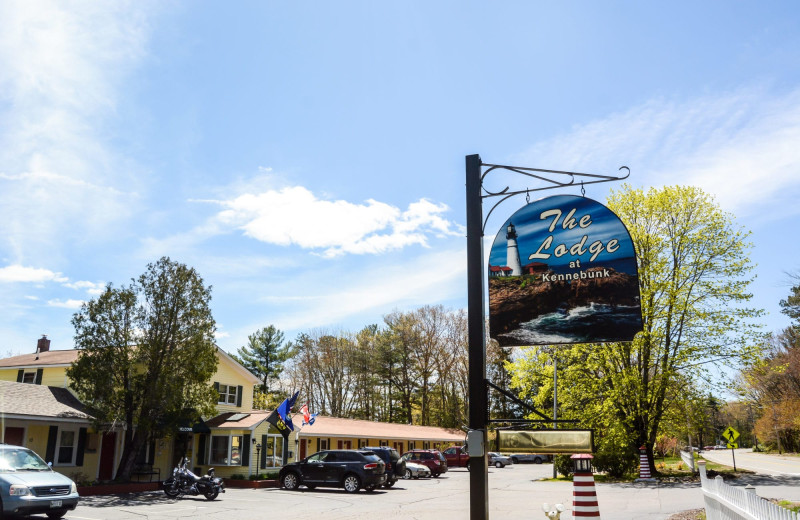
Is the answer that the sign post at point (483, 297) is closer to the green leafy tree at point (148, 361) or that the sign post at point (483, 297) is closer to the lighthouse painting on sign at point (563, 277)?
the lighthouse painting on sign at point (563, 277)

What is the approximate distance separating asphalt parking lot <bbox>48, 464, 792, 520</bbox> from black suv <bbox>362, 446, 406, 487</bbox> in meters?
1.56

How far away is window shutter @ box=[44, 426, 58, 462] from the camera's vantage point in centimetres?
2522

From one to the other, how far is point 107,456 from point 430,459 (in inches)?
750

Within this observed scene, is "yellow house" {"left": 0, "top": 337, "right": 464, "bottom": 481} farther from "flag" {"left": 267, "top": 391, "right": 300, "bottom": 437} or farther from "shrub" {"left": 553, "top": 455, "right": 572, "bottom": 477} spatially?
"shrub" {"left": 553, "top": 455, "right": 572, "bottom": 477}

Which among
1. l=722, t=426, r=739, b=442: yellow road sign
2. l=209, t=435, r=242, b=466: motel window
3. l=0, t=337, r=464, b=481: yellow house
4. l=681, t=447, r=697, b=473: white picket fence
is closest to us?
l=0, t=337, r=464, b=481: yellow house

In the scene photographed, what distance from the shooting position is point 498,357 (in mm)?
64688

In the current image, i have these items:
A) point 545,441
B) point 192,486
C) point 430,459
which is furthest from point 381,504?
point 430,459

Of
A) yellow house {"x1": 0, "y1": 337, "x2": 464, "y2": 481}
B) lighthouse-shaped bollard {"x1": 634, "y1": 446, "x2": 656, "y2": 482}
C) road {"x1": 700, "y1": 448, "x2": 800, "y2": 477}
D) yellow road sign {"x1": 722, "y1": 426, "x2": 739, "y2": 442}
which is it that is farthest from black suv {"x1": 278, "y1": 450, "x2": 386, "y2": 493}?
road {"x1": 700, "y1": 448, "x2": 800, "y2": 477}

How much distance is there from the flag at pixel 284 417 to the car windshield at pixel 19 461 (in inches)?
581

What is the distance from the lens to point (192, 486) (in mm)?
21781

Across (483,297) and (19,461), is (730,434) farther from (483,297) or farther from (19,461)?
(19,461)

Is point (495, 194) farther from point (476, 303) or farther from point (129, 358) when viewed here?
point (129, 358)

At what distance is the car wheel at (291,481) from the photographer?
1021 inches

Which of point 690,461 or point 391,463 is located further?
point 690,461
